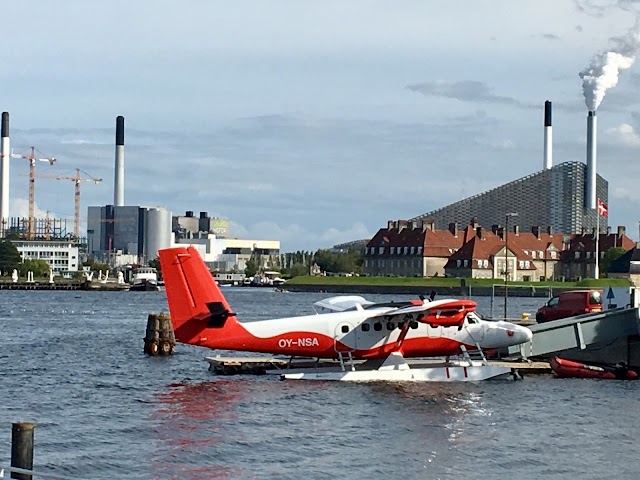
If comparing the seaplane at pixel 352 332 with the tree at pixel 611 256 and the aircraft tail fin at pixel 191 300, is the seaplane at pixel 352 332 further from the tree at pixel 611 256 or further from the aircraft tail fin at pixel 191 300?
the tree at pixel 611 256

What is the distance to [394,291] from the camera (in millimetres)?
169125

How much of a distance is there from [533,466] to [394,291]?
5597 inches

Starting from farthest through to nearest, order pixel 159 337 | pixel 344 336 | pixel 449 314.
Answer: pixel 159 337 → pixel 344 336 → pixel 449 314

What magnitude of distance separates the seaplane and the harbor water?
2.53 ft

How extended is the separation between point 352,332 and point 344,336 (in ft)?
0.93

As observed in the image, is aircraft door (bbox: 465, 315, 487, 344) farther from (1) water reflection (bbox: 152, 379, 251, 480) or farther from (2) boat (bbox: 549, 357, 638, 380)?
(1) water reflection (bbox: 152, 379, 251, 480)

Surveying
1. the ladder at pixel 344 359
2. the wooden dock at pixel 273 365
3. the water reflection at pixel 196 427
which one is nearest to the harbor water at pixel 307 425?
the water reflection at pixel 196 427

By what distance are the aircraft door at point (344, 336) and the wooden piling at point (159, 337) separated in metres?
13.5

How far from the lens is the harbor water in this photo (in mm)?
26453

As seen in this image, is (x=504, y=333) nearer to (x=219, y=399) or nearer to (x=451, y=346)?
(x=451, y=346)

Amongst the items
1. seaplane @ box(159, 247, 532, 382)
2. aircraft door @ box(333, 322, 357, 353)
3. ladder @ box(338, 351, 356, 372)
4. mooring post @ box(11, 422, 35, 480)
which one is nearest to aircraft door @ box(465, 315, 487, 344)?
seaplane @ box(159, 247, 532, 382)

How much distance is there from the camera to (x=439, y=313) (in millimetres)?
38906

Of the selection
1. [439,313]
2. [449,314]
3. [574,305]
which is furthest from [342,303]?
[574,305]

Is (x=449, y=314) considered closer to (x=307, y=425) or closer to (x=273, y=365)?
(x=273, y=365)
